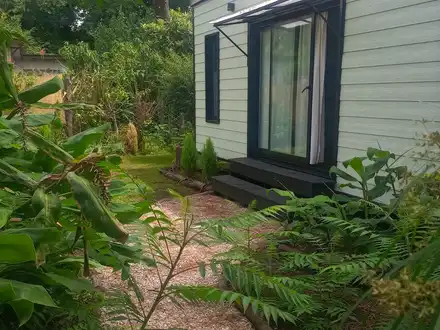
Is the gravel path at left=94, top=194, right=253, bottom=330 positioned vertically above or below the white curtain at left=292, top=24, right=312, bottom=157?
below

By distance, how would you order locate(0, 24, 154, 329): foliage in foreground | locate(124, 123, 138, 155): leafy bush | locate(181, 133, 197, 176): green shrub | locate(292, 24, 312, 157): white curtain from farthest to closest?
locate(124, 123, 138, 155): leafy bush
locate(181, 133, 197, 176): green shrub
locate(292, 24, 312, 157): white curtain
locate(0, 24, 154, 329): foliage in foreground

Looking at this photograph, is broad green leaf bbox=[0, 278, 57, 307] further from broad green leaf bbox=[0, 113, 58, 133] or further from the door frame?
the door frame

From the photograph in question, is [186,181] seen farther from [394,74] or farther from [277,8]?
[394,74]

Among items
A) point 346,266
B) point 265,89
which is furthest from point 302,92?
point 346,266

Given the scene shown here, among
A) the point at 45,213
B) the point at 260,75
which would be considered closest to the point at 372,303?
the point at 45,213

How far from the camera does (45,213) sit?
136 cm

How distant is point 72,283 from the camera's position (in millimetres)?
1754

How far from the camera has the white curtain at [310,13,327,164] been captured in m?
5.15

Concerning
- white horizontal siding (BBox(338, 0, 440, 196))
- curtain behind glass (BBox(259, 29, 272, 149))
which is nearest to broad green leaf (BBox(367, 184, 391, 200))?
white horizontal siding (BBox(338, 0, 440, 196))

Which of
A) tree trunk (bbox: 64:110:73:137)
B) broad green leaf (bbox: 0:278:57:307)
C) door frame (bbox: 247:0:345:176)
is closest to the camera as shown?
broad green leaf (bbox: 0:278:57:307)

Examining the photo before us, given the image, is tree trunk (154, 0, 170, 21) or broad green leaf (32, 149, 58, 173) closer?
broad green leaf (32, 149, 58, 173)

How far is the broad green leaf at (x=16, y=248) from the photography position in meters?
1.38

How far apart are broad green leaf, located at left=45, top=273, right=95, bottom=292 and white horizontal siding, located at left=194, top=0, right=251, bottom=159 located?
5.34m

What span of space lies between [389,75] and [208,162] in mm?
3782
